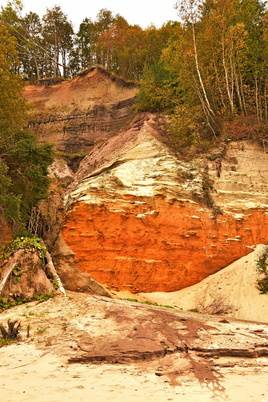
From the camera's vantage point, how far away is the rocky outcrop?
2688 cm

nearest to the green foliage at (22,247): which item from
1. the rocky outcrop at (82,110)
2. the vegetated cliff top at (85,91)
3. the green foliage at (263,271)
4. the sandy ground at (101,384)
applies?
the sandy ground at (101,384)

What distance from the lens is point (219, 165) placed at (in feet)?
55.9

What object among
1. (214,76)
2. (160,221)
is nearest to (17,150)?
(160,221)

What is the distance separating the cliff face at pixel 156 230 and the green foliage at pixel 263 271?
1668mm

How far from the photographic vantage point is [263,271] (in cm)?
1272

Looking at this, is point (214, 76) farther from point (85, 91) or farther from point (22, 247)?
point (22, 247)

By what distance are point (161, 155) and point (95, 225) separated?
5546 mm

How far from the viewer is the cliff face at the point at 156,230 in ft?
47.9

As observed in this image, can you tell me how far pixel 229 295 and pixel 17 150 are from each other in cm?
1056

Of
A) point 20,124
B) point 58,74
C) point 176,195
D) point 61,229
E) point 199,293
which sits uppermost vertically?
point 58,74

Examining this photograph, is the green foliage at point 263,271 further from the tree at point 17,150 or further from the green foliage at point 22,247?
the tree at point 17,150

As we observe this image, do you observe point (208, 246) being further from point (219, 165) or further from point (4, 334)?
point (4, 334)

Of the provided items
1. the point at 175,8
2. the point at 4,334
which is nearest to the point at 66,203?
the point at 4,334

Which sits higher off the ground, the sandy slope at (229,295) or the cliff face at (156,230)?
the cliff face at (156,230)
